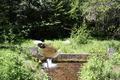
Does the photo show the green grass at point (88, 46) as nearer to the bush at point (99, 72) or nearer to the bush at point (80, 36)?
the bush at point (80, 36)

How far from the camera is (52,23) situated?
19516mm

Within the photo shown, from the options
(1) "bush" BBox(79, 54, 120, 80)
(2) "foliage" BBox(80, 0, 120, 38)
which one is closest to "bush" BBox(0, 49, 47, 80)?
(1) "bush" BBox(79, 54, 120, 80)

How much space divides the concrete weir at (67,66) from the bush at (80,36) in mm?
1907

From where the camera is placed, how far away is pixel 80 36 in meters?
18.0

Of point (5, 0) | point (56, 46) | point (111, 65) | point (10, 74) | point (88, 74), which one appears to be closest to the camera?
point (10, 74)

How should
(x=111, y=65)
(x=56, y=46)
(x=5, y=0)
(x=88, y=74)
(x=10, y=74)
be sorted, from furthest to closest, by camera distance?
(x=5, y=0) < (x=56, y=46) < (x=111, y=65) < (x=88, y=74) < (x=10, y=74)

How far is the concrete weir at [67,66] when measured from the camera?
13891 mm

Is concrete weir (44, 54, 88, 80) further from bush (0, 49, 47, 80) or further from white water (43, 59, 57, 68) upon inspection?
bush (0, 49, 47, 80)

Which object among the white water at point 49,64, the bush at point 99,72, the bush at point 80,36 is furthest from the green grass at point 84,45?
the bush at point 99,72

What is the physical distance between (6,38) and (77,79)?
5.46 metres

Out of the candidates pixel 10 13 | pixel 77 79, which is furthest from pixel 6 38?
pixel 77 79

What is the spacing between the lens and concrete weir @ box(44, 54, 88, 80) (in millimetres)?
13891

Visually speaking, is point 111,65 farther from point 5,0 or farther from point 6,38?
point 5,0

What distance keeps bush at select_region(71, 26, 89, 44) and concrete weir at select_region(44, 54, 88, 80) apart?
6.26 ft
